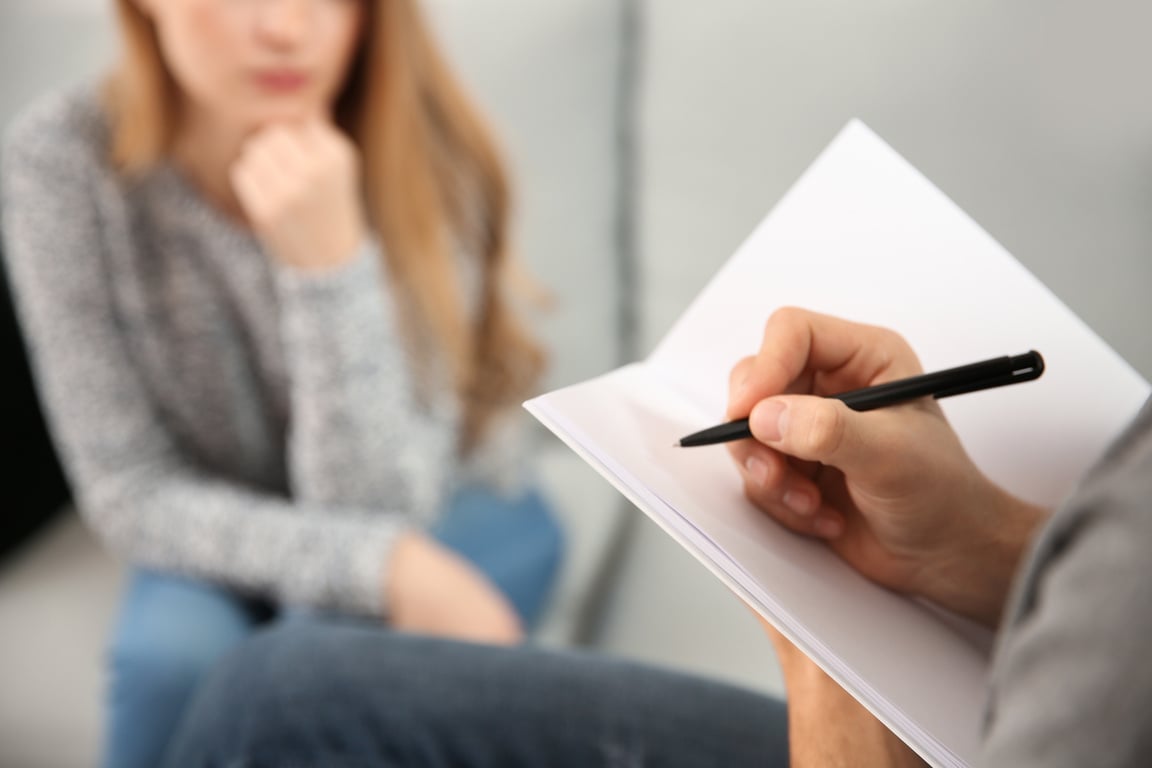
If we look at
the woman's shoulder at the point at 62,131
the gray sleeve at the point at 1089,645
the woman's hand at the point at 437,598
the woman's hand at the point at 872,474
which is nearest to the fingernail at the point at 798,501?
the woman's hand at the point at 872,474

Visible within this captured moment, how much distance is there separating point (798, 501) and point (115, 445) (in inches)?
25.5

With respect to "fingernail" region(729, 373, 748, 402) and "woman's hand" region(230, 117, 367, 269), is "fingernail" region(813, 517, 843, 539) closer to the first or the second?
"fingernail" region(729, 373, 748, 402)

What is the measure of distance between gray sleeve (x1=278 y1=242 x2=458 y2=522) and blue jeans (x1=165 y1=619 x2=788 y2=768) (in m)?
0.25

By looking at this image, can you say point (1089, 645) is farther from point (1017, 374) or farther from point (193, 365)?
point (193, 365)

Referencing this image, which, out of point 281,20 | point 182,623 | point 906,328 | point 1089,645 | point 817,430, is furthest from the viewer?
point 182,623

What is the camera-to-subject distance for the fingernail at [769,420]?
0.34 m

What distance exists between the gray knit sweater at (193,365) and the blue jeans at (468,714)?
0.23m

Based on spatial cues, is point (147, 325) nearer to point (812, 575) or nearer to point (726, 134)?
point (726, 134)

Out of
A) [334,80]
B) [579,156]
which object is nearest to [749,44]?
[579,156]

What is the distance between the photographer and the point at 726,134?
0.84m

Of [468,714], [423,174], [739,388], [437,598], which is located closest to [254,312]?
[423,174]

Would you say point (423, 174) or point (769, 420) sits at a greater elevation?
point (769, 420)

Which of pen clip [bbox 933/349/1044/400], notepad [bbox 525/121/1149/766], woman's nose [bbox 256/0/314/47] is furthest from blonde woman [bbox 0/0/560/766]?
pen clip [bbox 933/349/1044/400]

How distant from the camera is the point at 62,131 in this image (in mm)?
796
